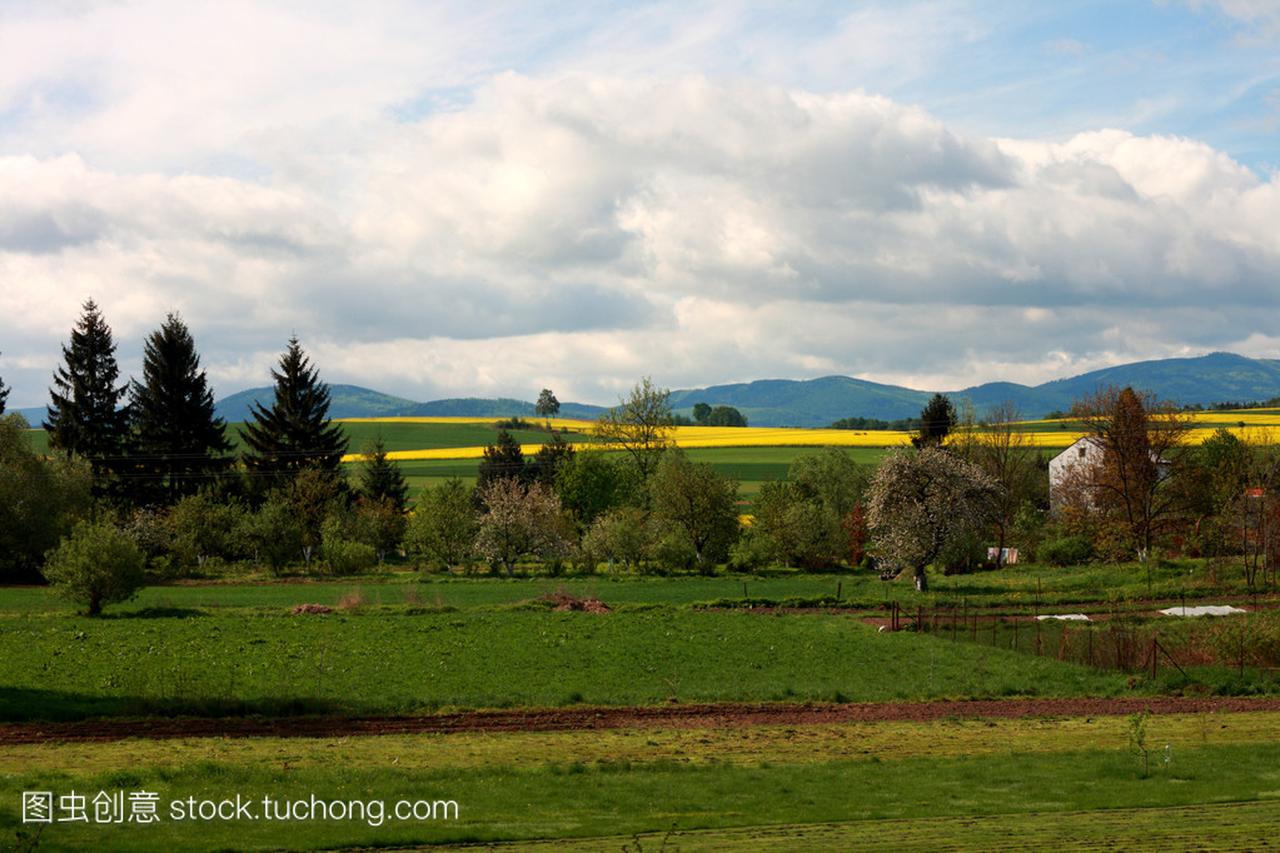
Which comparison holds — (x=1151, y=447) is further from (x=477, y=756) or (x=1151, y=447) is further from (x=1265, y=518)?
(x=477, y=756)

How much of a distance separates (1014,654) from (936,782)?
18547 mm

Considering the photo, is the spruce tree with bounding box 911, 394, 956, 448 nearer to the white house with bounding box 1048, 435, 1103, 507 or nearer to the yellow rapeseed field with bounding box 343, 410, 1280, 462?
the white house with bounding box 1048, 435, 1103, 507

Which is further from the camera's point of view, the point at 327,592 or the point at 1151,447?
the point at 1151,447

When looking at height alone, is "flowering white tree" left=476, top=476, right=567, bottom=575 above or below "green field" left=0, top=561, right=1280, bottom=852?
above

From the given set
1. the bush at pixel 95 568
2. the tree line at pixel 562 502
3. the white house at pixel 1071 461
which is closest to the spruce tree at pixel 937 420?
the tree line at pixel 562 502

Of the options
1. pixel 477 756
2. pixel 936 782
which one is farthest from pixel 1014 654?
pixel 477 756

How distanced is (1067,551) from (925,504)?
17283mm

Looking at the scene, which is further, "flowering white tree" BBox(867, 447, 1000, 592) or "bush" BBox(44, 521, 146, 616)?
"flowering white tree" BBox(867, 447, 1000, 592)

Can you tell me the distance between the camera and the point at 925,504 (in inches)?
2493

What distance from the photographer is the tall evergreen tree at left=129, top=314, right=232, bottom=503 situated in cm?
9306

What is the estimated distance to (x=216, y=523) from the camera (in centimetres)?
8125

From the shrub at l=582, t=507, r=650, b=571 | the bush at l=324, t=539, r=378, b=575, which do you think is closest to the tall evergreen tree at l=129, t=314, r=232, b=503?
the bush at l=324, t=539, r=378, b=575

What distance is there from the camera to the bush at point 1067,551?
7469 cm

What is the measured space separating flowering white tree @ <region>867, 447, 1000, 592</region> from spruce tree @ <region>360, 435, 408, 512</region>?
154ft
